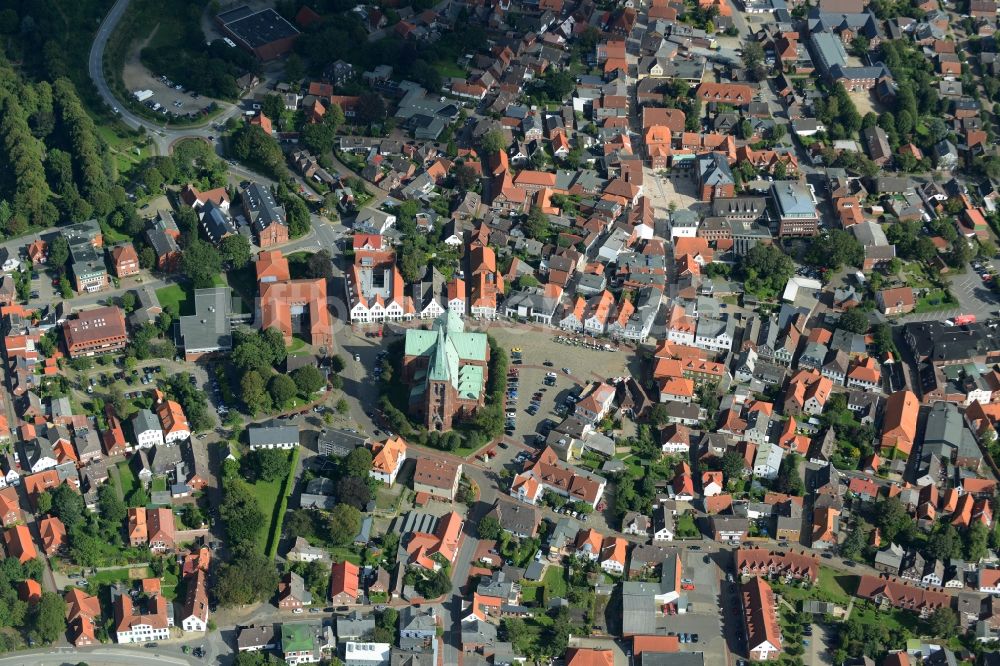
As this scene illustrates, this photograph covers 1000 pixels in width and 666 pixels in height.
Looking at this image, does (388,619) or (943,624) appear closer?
(388,619)

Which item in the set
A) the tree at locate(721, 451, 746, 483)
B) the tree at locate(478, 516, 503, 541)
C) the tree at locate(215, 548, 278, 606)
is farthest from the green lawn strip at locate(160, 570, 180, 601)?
the tree at locate(721, 451, 746, 483)

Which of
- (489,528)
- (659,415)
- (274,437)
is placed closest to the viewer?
(489,528)

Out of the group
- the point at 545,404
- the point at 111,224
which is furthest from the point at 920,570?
the point at 111,224

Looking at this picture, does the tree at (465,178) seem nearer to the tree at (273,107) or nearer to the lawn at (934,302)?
the tree at (273,107)

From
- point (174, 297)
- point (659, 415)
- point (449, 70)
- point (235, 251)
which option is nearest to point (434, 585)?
point (659, 415)

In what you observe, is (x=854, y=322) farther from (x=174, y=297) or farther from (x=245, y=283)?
(x=174, y=297)

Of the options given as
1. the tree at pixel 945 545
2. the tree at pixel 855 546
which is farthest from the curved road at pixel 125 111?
the tree at pixel 945 545

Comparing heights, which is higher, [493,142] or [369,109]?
[369,109]

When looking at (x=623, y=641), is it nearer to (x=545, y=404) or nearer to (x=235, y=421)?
(x=545, y=404)
